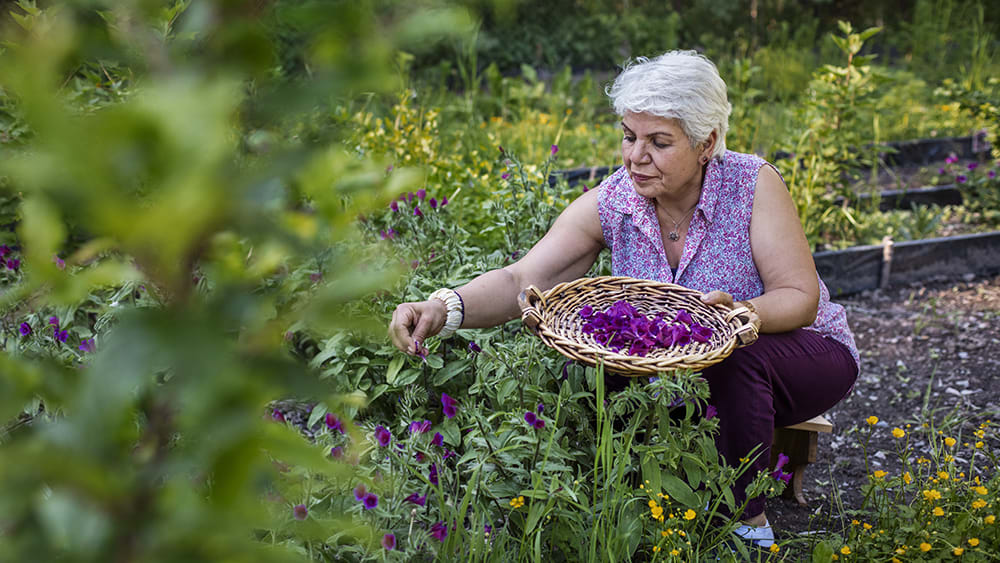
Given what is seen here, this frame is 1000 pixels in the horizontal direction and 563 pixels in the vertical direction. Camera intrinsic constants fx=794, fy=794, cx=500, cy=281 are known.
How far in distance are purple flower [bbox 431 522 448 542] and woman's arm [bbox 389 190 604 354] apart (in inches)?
16.4

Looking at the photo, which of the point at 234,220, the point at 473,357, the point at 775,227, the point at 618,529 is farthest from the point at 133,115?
the point at 775,227

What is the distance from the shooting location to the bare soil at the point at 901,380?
2373 millimetres

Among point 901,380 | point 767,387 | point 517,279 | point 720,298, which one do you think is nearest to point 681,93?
point 720,298

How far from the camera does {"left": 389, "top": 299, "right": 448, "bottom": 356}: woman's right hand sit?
1823 mm

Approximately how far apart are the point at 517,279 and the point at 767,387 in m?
0.70

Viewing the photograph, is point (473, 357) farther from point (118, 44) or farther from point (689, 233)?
point (118, 44)

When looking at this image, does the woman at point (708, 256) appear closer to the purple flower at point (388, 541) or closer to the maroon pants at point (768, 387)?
the maroon pants at point (768, 387)

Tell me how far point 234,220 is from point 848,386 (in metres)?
2.04

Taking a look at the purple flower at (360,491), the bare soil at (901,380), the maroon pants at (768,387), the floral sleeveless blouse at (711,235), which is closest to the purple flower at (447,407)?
the purple flower at (360,491)

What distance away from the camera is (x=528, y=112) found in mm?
5398

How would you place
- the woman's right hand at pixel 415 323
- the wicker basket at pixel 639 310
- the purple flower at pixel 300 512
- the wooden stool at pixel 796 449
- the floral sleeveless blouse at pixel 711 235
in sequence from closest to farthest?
the purple flower at pixel 300 512 < the wicker basket at pixel 639 310 < the woman's right hand at pixel 415 323 < the floral sleeveless blouse at pixel 711 235 < the wooden stool at pixel 796 449

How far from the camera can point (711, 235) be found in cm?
218

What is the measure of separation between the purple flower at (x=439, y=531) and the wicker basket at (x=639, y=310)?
17.6 inches

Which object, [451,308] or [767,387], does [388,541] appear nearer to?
[451,308]
